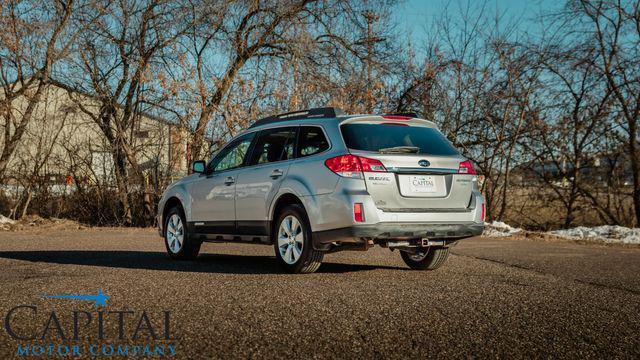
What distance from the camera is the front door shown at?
9562mm

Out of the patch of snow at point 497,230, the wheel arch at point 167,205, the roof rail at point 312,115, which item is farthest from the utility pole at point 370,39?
the roof rail at point 312,115

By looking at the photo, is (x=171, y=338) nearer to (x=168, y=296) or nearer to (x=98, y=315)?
(x=98, y=315)

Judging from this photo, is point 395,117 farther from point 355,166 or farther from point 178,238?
point 178,238

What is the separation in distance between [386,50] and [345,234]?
44.0 ft

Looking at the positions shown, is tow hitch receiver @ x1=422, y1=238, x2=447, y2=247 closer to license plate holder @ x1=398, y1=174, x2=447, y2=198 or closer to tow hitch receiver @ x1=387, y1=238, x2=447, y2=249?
tow hitch receiver @ x1=387, y1=238, x2=447, y2=249

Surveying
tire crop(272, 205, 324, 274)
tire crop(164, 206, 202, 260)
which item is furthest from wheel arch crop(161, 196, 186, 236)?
tire crop(272, 205, 324, 274)

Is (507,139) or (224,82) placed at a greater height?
(224,82)

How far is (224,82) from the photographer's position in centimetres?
1820

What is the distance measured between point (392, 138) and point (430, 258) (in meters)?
1.78

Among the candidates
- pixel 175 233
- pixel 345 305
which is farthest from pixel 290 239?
pixel 175 233

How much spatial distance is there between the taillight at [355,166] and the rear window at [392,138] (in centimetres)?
19

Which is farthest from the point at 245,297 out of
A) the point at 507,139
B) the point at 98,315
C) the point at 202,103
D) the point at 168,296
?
the point at 507,139

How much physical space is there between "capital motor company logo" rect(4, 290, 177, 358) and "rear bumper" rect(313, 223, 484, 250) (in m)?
2.31

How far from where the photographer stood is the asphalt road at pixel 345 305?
188 inches
